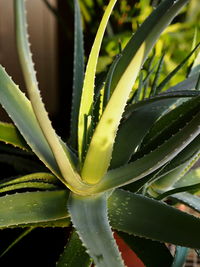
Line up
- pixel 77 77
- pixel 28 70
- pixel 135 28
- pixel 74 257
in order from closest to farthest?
pixel 28 70 → pixel 74 257 → pixel 77 77 → pixel 135 28

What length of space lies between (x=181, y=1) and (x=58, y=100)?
5.22ft

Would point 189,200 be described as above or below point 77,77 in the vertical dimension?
below

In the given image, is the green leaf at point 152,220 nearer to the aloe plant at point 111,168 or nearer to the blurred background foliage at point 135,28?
the aloe plant at point 111,168

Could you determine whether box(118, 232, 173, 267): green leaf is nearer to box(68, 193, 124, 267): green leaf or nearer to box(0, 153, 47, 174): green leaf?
box(68, 193, 124, 267): green leaf

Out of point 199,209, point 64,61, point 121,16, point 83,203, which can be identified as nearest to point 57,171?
point 83,203

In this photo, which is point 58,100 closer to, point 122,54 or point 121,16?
point 121,16

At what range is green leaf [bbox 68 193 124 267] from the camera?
35cm

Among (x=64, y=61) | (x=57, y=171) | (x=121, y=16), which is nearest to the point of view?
(x=57, y=171)

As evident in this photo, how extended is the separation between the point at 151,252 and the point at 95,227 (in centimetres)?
6

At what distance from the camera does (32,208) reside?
1.30 feet

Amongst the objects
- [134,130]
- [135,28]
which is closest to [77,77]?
[134,130]

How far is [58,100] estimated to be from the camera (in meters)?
1.88

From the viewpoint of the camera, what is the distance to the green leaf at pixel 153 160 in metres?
0.35

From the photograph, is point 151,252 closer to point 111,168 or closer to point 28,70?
point 111,168
